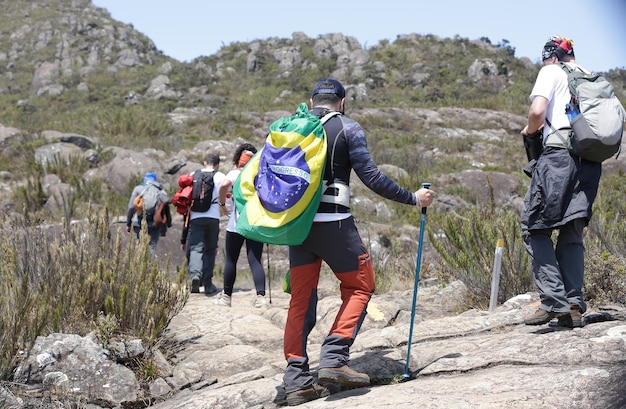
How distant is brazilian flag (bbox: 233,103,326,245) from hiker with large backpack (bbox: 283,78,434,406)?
0.37 ft

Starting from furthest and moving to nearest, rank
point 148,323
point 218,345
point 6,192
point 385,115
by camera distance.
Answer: point 385,115
point 6,192
point 218,345
point 148,323

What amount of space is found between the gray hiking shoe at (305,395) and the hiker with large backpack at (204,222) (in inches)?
163

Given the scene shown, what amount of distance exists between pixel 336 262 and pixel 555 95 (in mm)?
1747

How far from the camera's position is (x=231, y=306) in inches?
267

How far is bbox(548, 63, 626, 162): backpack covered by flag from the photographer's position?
3.71 meters

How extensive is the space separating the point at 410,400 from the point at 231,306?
3924 millimetres

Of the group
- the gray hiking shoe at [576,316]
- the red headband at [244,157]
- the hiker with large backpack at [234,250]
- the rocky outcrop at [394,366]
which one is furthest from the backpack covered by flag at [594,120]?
the red headband at [244,157]

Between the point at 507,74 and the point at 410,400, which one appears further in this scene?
the point at 507,74

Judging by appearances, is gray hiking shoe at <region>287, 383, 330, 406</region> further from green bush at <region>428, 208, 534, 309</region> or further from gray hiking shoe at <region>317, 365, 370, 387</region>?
green bush at <region>428, 208, 534, 309</region>

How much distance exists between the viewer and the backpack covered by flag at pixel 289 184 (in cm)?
333

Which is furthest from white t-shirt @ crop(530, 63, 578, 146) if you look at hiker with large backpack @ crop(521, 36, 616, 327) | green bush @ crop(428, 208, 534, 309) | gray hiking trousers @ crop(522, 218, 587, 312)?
green bush @ crop(428, 208, 534, 309)

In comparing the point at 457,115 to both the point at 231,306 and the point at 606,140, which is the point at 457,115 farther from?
the point at 606,140

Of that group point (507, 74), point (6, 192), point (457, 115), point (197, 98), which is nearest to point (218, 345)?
point (6, 192)

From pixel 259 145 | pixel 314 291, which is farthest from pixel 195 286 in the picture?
pixel 259 145
